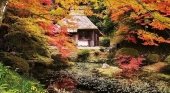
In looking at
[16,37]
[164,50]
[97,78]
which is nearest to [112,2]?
[16,37]

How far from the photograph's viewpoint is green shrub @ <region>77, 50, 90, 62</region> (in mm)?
28906

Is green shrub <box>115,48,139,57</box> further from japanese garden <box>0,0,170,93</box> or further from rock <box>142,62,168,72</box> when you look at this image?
rock <box>142,62,168,72</box>

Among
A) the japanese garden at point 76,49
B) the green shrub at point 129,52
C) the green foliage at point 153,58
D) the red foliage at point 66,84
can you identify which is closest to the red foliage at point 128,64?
the japanese garden at point 76,49

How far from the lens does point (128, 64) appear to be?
75.1ft

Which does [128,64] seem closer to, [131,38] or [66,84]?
[131,38]

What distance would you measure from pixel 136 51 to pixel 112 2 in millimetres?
18597

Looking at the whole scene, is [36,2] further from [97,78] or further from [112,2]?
[97,78]

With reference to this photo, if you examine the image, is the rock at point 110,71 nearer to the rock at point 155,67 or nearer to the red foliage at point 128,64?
the red foliage at point 128,64

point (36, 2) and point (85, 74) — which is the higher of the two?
point (36, 2)

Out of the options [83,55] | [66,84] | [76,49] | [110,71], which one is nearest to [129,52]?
[110,71]

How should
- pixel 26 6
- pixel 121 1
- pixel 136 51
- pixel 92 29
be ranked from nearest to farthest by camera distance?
pixel 121 1 < pixel 26 6 < pixel 136 51 < pixel 92 29

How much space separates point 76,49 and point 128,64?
3.60m

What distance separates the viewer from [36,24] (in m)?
14.2

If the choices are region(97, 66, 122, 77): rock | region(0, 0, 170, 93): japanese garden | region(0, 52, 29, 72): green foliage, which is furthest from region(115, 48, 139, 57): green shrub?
region(0, 52, 29, 72): green foliage
